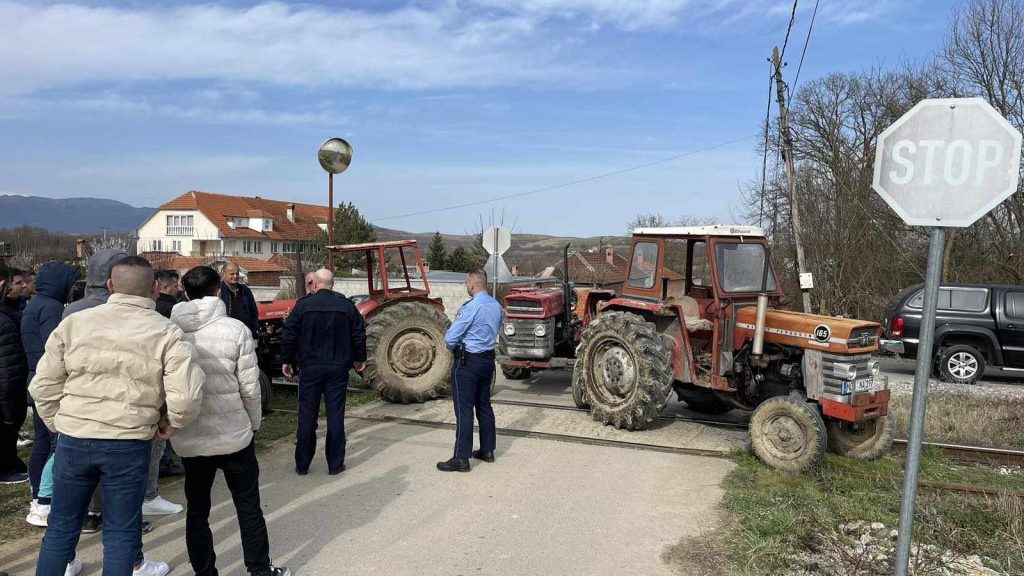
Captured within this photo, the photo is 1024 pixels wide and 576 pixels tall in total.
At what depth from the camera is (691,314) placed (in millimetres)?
8172

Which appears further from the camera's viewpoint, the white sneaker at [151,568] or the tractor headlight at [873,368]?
the tractor headlight at [873,368]

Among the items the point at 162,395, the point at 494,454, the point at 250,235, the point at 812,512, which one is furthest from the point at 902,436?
the point at 250,235

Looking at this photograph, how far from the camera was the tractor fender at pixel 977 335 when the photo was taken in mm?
13141

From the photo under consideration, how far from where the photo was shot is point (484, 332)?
6.59 m

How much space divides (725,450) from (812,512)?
6.53 feet

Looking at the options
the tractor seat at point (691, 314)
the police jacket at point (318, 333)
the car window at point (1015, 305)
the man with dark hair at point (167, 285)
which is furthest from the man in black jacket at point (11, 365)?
the car window at point (1015, 305)

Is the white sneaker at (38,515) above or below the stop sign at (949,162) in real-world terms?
below

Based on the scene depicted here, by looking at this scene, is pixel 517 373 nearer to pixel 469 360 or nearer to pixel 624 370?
pixel 624 370

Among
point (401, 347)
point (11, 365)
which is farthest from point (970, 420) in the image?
point (11, 365)

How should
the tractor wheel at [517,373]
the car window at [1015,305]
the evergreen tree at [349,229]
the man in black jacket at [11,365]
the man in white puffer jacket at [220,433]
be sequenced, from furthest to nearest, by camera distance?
the evergreen tree at [349,229], the car window at [1015,305], the tractor wheel at [517,373], the man in black jacket at [11,365], the man in white puffer jacket at [220,433]

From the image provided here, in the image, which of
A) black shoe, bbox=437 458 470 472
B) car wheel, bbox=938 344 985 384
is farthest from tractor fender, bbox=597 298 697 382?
car wheel, bbox=938 344 985 384

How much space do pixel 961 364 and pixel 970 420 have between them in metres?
4.98

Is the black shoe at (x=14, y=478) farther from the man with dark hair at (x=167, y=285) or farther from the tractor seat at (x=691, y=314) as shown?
the tractor seat at (x=691, y=314)

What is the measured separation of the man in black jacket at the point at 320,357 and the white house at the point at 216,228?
59271 millimetres
